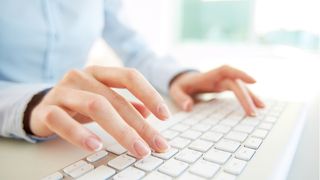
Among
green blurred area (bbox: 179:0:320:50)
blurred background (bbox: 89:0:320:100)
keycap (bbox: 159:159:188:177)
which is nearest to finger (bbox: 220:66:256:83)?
keycap (bbox: 159:159:188:177)

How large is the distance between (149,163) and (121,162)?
3 cm

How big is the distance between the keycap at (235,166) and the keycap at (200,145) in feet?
0.12

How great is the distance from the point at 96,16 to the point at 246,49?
1.68m

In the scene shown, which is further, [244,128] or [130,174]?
[244,128]

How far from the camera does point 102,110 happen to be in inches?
12.7

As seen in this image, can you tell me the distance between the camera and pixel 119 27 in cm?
91

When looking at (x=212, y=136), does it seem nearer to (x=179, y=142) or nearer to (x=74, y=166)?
(x=179, y=142)

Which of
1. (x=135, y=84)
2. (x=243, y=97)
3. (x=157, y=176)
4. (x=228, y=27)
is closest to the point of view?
(x=157, y=176)

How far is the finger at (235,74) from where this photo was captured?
1.82ft

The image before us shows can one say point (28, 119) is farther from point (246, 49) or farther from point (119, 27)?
point (246, 49)

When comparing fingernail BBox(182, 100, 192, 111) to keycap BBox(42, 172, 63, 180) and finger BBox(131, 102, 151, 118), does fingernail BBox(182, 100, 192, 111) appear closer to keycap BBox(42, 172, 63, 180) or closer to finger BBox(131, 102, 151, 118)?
finger BBox(131, 102, 151, 118)

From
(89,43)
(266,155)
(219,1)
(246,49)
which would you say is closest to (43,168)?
(266,155)

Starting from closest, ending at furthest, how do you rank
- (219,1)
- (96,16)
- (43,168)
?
(43,168), (96,16), (219,1)

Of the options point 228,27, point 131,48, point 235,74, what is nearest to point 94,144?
point 235,74
